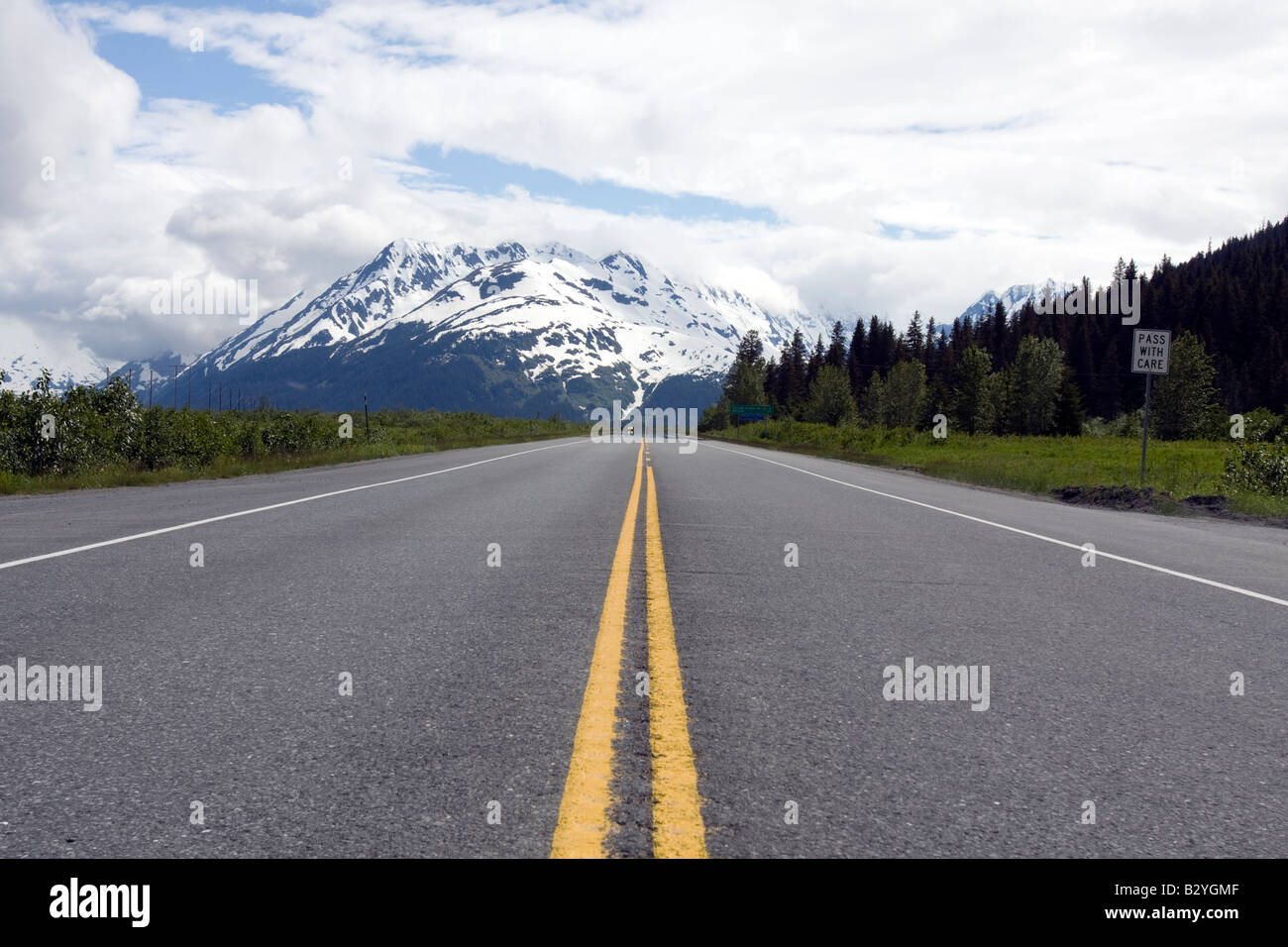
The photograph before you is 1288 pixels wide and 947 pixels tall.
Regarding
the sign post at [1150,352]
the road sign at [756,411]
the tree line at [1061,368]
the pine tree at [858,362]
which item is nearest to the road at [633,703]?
the sign post at [1150,352]

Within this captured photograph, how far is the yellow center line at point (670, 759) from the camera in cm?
257

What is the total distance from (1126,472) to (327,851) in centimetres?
2831

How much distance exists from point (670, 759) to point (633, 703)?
26.1 inches

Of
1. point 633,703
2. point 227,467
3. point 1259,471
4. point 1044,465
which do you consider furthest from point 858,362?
point 633,703

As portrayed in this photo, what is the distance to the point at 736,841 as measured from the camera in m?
2.57

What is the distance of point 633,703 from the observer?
3822mm

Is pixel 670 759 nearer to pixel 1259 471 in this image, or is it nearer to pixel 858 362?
pixel 1259 471

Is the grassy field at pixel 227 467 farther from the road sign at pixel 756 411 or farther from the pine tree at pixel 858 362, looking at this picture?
the pine tree at pixel 858 362

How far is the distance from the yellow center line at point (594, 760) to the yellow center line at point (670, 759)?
0.16 meters

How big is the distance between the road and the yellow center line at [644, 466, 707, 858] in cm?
1

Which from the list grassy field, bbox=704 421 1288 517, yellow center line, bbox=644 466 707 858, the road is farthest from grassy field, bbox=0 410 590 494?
grassy field, bbox=704 421 1288 517

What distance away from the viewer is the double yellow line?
257 centimetres
